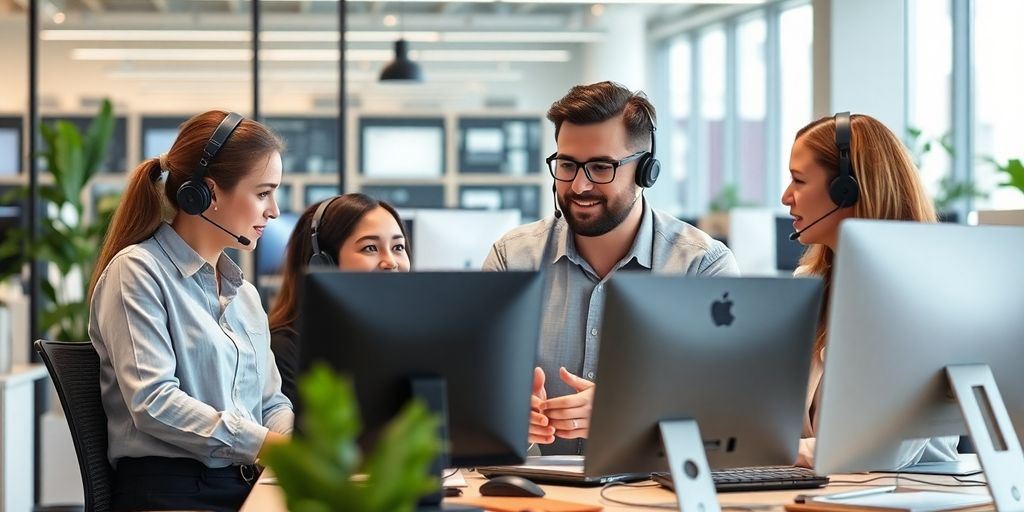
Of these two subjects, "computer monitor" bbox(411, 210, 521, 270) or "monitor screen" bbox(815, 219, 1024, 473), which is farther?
"computer monitor" bbox(411, 210, 521, 270)

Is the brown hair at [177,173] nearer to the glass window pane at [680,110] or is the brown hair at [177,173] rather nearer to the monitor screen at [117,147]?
the monitor screen at [117,147]

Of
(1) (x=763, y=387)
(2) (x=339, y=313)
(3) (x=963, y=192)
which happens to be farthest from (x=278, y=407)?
(3) (x=963, y=192)

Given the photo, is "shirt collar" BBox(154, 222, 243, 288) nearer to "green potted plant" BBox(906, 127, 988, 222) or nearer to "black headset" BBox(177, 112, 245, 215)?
"black headset" BBox(177, 112, 245, 215)

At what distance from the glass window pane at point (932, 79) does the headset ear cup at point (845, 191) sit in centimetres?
515

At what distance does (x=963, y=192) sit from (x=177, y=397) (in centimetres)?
563

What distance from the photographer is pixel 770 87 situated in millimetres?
10070

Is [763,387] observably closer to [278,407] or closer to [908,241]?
[908,241]

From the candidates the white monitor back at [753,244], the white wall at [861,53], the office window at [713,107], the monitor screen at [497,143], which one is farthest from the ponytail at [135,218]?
the office window at [713,107]

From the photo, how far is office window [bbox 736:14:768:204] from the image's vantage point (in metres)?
10.3

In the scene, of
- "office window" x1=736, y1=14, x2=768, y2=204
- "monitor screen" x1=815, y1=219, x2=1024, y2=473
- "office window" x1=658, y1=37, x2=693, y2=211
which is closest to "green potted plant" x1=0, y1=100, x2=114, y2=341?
"monitor screen" x1=815, y1=219, x2=1024, y2=473

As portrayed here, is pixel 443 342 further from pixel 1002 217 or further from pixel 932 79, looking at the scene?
pixel 932 79

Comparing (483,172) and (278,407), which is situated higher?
(483,172)

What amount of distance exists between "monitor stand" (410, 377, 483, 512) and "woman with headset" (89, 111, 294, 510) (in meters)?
0.64

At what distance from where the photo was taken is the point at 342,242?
3.08 meters
